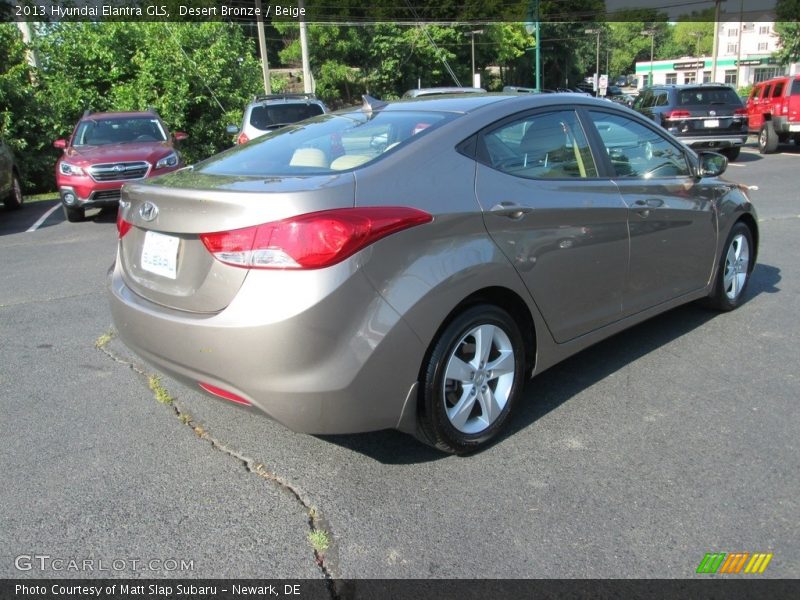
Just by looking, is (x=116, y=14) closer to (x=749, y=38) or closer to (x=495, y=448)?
(x=495, y=448)

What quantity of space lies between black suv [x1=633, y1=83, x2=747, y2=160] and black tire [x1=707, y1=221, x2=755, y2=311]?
11579 millimetres

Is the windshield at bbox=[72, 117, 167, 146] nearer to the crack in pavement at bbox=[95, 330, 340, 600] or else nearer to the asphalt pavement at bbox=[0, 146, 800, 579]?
the asphalt pavement at bbox=[0, 146, 800, 579]

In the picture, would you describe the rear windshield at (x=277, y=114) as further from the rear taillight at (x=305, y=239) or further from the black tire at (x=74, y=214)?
the rear taillight at (x=305, y=239)

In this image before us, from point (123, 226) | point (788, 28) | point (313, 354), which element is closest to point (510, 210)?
point (313, 354)

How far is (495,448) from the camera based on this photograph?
339 cm

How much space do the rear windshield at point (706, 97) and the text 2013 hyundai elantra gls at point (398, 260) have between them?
13.5m

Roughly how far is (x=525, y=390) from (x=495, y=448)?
0.73 metres

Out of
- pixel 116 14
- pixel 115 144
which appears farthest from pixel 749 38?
pixel 115 144

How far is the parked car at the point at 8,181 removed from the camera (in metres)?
11.7

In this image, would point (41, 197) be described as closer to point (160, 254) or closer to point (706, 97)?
point (160, 254)

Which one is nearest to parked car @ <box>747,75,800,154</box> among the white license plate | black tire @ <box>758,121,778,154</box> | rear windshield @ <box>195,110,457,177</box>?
black tire @ <box>758,121,778,154</box>

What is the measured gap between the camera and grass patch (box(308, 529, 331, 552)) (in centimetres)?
266

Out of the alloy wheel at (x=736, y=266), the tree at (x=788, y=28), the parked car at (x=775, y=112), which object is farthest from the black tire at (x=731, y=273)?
the tree at (x=788, y=28)

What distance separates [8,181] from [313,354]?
11465 millimetres
